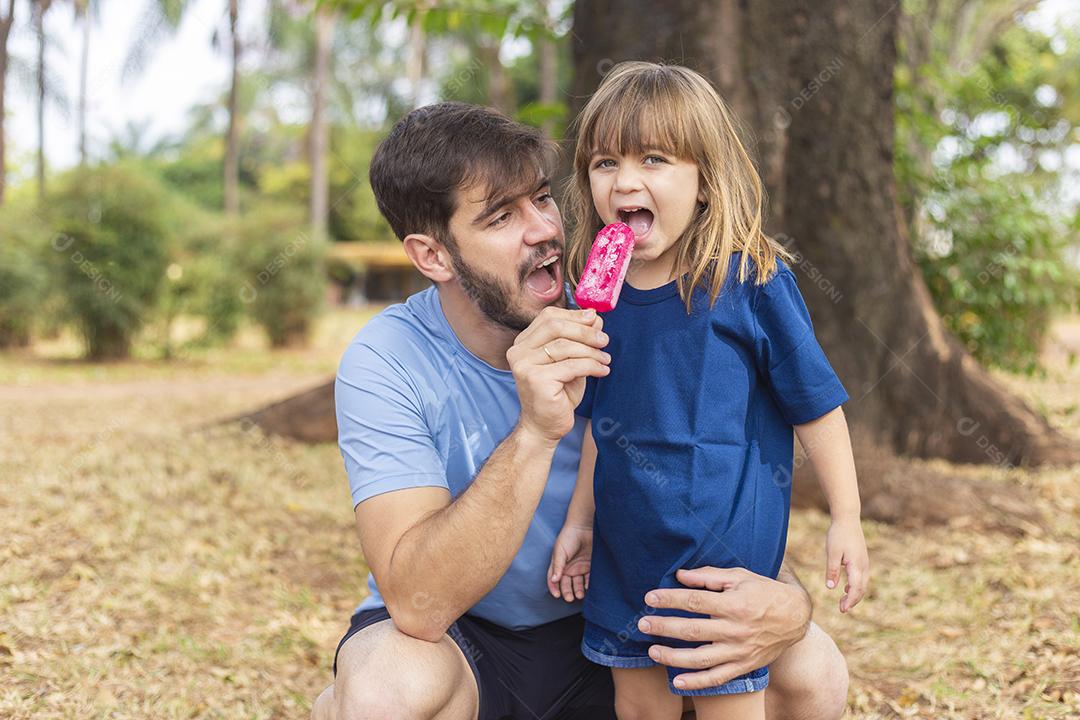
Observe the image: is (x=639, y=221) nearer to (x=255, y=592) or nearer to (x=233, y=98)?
(x=255, y=592)

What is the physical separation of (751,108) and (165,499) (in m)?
3.52

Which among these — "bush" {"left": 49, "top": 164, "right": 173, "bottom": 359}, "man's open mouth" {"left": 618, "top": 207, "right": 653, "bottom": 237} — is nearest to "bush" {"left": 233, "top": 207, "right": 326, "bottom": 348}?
"bush" {"left": 49, "top": 164, "right": 173, "bottom": 359}

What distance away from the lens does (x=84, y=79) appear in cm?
3045

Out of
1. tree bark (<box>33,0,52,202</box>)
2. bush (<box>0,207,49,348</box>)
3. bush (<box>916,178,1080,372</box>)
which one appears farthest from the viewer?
tree bark (<box>33,0,52,202</box>)

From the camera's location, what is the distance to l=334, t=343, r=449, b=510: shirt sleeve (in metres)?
2.24

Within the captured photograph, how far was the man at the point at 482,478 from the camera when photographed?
6.83 feet

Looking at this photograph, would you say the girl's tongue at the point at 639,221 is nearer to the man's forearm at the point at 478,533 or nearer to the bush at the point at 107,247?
the man's forearm at the point at 478,533

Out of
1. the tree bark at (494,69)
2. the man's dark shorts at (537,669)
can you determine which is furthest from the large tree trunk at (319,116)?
the man's dark shorts at (537,669)

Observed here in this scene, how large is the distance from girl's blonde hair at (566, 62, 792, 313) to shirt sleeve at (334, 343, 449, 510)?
70cm

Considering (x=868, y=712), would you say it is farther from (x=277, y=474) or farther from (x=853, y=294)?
(x=277, y=474)

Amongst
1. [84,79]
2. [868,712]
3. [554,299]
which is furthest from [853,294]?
[84,79]

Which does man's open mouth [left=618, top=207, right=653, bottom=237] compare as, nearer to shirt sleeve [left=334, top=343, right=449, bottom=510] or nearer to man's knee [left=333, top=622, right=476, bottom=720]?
shirt sleeve [left=334, top=343, right=449, bottom=510]

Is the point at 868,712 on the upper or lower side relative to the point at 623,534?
lower

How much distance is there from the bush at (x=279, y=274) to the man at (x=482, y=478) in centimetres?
1322
